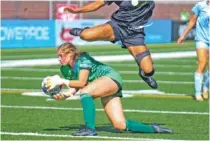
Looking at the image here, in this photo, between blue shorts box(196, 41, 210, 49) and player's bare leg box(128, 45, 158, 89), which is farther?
blue shorts box(196, 41, 210, 49)

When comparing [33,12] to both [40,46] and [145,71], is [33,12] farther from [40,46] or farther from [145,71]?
[145,71]

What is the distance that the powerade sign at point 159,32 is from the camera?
1535 inches

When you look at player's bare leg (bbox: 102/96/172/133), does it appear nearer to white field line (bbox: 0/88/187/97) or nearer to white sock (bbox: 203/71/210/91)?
white sock (bbox: 203/71/210/91)

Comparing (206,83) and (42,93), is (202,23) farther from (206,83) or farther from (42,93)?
(42,93)

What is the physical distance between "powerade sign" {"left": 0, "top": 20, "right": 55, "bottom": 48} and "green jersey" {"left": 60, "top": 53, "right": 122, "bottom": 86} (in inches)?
903

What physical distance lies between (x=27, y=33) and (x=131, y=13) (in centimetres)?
2240

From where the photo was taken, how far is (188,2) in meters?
50.0

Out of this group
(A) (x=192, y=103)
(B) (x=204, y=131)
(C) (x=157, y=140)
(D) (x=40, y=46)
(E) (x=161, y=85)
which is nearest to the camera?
(C) (x=157, y=140)

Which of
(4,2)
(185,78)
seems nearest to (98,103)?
(185,78)

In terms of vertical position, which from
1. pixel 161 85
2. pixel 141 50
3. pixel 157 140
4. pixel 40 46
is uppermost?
pixel 141 50

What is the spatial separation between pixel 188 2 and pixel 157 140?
40510 millimetres

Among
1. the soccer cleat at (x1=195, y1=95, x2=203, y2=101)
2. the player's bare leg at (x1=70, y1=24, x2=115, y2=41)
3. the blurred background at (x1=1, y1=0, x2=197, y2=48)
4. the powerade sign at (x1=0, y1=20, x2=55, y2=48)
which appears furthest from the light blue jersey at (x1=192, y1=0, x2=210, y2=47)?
the powerade sign at (x1=0, y1=20, x2=55, y2=48)

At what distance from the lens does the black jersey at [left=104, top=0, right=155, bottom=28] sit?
471 inches

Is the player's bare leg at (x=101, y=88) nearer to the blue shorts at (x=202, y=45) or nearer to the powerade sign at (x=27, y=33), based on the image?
the blue shorts at (x=202, y=45)
